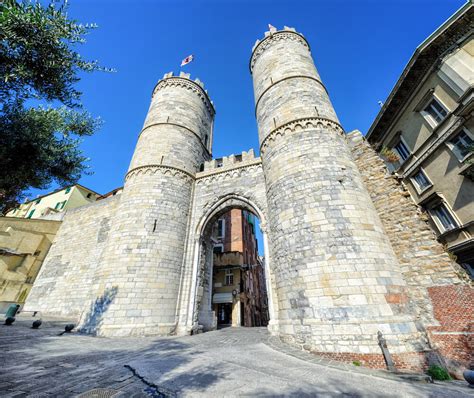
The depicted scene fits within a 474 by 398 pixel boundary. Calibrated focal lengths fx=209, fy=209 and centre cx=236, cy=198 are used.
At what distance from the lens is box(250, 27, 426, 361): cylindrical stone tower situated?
534 cm

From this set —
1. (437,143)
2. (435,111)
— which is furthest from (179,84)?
(437,143)

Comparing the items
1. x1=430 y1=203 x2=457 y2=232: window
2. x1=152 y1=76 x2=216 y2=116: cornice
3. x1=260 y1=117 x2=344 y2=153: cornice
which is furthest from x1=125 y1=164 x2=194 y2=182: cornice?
x1=430 y1=203 x2=457 y2=232: window

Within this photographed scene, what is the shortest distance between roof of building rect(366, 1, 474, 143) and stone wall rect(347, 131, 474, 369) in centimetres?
910

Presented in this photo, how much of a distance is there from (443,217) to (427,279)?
774 centimetres

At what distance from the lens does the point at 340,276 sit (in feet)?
19.5

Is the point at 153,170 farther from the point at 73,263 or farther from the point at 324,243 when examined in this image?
the point at 324,243

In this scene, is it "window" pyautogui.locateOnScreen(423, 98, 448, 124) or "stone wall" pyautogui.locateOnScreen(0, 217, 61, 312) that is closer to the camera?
"window" pyautogui.locateOnScreen(423, 98, 448, 124)

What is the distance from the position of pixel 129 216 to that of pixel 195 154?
19.4ft

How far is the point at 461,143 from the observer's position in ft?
33.2

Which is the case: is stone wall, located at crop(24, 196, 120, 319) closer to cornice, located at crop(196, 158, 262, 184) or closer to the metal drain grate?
cornice, located at crop(196, 158, 262, 184)

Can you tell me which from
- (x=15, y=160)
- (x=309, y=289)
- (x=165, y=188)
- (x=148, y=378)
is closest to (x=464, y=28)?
(x=309, y=289)

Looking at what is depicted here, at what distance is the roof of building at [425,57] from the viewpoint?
10414mm

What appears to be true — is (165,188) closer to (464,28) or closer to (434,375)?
(434,375)

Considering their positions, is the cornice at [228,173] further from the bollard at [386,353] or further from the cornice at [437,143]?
the cornice at [437,143]
